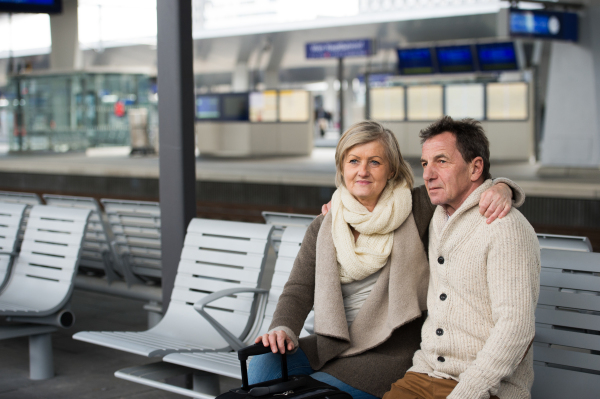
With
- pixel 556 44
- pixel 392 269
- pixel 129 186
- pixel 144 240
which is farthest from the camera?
pixel 129 186

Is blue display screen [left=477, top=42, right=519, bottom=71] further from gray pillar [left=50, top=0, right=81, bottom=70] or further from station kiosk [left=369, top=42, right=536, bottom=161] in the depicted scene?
gray pillar [left=50, top=0, right=81, bottom=70]

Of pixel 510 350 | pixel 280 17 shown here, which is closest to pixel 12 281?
pixel 510 350

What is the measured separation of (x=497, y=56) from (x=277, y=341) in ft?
57.9

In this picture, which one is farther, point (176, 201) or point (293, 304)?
point (176, 201)

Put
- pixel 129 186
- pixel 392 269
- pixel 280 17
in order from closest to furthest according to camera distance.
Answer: pixel 392 269, pixel 129 186, pixel 280 17

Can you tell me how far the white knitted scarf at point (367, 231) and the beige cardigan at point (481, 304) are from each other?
21 centimetres

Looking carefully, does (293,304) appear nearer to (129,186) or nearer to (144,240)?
(144,240)

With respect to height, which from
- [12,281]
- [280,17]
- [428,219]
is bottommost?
[12,281]

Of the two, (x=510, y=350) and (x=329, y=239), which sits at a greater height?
(x=329, y=239)

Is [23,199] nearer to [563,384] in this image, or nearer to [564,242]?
[564,242]

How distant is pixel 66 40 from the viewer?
76.5ft

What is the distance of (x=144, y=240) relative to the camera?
5.37 metres

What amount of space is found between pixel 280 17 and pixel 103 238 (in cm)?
1989

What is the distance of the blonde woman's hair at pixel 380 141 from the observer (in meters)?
2.80
